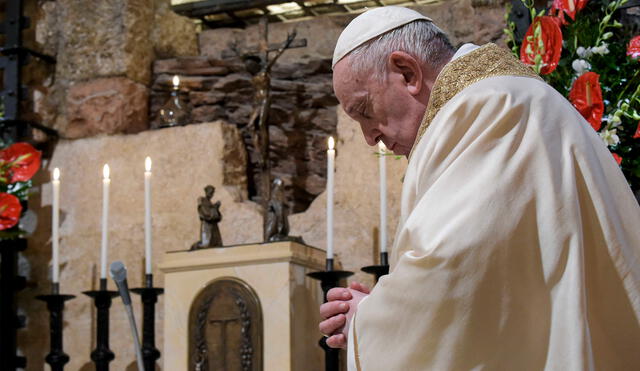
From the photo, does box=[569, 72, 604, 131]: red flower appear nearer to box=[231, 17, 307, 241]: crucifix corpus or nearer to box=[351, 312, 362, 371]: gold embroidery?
box=[231, 17, 307, 241]: crucifix corpus

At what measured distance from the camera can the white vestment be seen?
1.35 metres

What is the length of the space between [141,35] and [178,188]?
0.75 meters

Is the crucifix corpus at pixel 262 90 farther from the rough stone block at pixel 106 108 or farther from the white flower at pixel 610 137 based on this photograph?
the white flower at pixel 610 137

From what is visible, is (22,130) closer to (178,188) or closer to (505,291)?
(178,188)

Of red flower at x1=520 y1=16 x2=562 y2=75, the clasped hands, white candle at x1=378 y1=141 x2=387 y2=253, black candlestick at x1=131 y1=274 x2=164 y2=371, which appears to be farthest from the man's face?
black candlestick at x1=131 y1=274 x2=164 y2=371

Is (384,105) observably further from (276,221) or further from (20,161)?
(20,161)

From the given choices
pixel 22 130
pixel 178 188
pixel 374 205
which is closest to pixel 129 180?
pixel 178 188

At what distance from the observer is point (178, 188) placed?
12.7ft

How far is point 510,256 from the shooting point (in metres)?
1.37

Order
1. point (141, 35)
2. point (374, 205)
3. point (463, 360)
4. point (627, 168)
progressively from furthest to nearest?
point (141, 35) → point (374, 205) → point (627, 168) → point (463, 360)

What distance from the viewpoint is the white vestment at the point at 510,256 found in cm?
135

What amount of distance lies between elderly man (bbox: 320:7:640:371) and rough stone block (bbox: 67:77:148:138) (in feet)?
8.92

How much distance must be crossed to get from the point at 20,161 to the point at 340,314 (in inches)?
102

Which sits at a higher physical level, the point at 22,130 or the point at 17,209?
the point at 22,130
